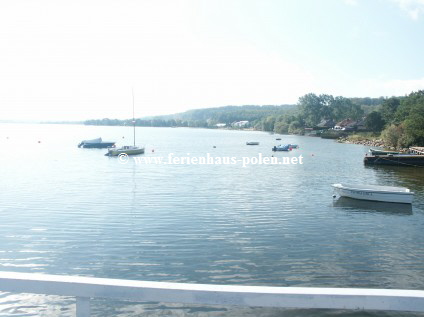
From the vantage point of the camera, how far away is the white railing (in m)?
2.40

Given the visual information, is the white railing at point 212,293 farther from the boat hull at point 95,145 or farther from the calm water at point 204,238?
the boat hull at point 95,145

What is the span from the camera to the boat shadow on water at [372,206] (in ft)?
78.8

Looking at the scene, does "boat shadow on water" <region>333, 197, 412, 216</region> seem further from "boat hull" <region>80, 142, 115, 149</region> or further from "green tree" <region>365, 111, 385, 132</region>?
"green tree" <region>365, 111, 385, 132</region>

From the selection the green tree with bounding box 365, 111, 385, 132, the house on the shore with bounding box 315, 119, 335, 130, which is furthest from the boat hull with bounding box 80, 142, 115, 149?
the house on the shore with bounding box 315, 119, 335, 130

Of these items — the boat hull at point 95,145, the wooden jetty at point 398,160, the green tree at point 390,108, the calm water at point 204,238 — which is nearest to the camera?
the calm water at point 204,238

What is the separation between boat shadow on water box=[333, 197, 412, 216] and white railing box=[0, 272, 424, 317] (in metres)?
23.5

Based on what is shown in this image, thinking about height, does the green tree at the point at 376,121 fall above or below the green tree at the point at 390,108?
below

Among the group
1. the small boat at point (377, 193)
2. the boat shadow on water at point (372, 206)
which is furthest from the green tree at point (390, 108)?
the boat shadow on water at point (372, 206)

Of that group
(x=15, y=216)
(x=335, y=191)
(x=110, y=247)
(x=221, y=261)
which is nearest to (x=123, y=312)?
(x=221, y=261)

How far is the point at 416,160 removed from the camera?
51406mm

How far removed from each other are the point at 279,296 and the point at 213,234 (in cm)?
1573

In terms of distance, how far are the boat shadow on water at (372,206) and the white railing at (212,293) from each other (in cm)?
2355

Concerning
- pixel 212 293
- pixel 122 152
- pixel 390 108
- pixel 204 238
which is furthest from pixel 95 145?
pixel 390 108

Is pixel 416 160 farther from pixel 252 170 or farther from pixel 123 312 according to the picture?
pixel 123 312
